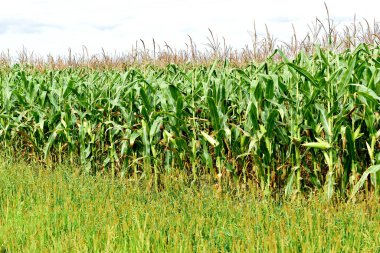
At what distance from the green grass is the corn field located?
0.48 metres

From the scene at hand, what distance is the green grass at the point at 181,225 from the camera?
335 cm

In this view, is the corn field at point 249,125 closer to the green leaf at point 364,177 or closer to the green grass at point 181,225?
the green leaf at point 364,177

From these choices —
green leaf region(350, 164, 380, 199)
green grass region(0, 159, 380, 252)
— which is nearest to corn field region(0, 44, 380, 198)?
green leaf region(350, 164, 380, 199)

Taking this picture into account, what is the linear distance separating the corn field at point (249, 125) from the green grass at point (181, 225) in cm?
48

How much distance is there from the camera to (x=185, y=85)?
6434 mm

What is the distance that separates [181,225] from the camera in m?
3.77

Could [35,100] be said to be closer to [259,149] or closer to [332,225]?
[259,149]

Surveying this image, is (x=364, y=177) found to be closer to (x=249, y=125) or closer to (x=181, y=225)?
(x=249, y=125)

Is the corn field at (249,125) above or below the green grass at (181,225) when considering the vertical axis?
above

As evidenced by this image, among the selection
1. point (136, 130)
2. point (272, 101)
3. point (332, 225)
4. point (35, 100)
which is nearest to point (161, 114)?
point (136, 130)

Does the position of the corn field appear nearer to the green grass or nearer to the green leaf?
the green leaf

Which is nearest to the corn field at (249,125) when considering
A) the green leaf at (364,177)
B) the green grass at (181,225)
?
the green leaf at (364,177)

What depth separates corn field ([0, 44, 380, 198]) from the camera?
4.55 meters

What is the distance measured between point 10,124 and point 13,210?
9.09 ft
